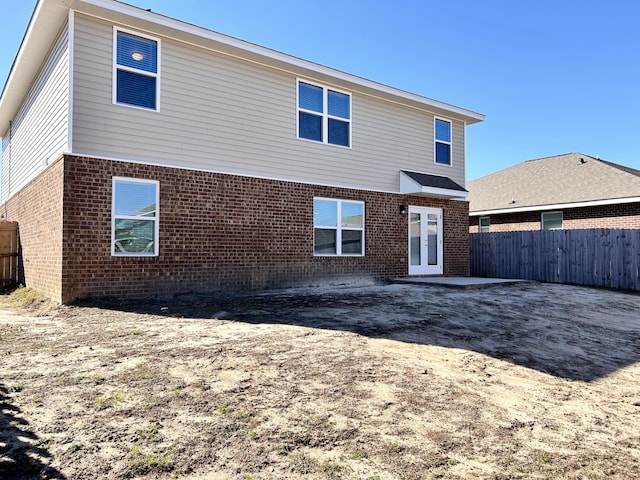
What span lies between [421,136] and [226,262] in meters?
7.90

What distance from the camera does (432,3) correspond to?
13.7m

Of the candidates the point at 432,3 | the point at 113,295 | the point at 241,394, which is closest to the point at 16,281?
the point at 113,295

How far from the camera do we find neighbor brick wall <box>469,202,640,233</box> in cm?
1609

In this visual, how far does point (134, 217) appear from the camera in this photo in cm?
883

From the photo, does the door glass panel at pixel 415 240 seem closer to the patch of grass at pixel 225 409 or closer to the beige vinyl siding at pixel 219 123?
the beige vinyl siding at pixel 219 123

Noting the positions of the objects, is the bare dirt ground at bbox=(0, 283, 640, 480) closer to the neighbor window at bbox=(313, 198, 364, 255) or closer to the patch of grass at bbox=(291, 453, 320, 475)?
the patch of grass at bbox=(291, 453, 320, 475)

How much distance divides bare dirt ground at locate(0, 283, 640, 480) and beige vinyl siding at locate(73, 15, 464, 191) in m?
3.80

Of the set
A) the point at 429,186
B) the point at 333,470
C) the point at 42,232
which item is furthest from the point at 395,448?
the point at 429,186

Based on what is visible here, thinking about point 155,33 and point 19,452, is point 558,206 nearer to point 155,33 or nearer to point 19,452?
point 155,33

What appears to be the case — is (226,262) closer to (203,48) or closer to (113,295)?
(113,295)

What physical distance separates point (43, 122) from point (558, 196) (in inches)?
739

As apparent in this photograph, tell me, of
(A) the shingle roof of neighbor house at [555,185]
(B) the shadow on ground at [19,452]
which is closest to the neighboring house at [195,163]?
(B) the shadow on ground at [19,452]

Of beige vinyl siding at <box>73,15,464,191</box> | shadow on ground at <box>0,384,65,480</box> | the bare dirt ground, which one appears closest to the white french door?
beige vinyl siding at <box>73,15,464,191</box>

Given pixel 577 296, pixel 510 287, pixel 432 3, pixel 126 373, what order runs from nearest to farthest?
pixel 126 373 → pixel 577 296 → pixel 510 287 → pixel 432 3
